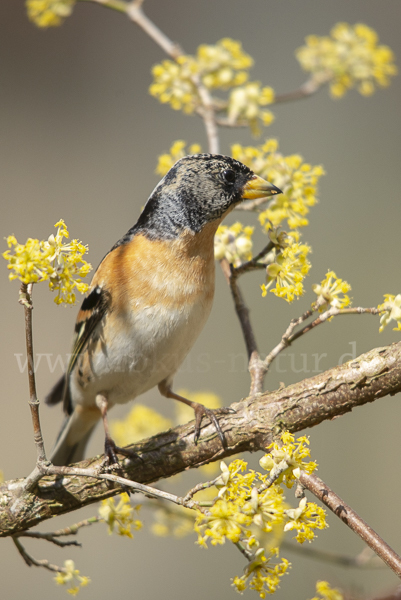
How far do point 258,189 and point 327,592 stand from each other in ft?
4.86

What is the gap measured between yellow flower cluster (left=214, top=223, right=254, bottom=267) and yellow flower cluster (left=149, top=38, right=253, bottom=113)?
0.81 meters

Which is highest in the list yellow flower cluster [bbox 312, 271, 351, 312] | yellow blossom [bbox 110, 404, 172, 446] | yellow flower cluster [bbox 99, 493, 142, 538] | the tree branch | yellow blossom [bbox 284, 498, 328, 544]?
yellow blossom [bbox 110, 404, 172, 446]

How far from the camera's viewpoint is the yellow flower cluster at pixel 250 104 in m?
2.60

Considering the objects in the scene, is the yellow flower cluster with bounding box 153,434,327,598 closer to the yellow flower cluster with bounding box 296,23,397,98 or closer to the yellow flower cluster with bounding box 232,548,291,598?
the yellow flower cluster with bounding box 232,548,291,598

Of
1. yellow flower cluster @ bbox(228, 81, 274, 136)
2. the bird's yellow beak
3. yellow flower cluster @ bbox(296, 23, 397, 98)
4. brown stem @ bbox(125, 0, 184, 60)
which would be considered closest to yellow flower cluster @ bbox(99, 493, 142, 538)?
the bird's yellow beak

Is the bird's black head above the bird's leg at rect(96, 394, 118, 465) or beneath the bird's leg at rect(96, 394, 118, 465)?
above

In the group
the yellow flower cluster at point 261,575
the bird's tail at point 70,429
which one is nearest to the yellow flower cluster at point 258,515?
the yellow flower cluster at point 261,575

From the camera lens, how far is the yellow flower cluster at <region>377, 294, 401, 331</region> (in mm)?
1565

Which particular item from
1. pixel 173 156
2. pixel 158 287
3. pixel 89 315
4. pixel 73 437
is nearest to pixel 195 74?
pixel 173 156

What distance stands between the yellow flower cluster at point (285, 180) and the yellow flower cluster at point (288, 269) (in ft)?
0.63

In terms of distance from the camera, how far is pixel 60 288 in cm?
138

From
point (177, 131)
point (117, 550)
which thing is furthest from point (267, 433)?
point (177, 131)

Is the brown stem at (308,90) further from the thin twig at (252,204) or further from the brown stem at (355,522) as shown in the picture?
the brown stem at (355,522)

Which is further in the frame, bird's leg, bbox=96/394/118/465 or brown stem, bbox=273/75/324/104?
brown stem, bbox=273/75/324/104
